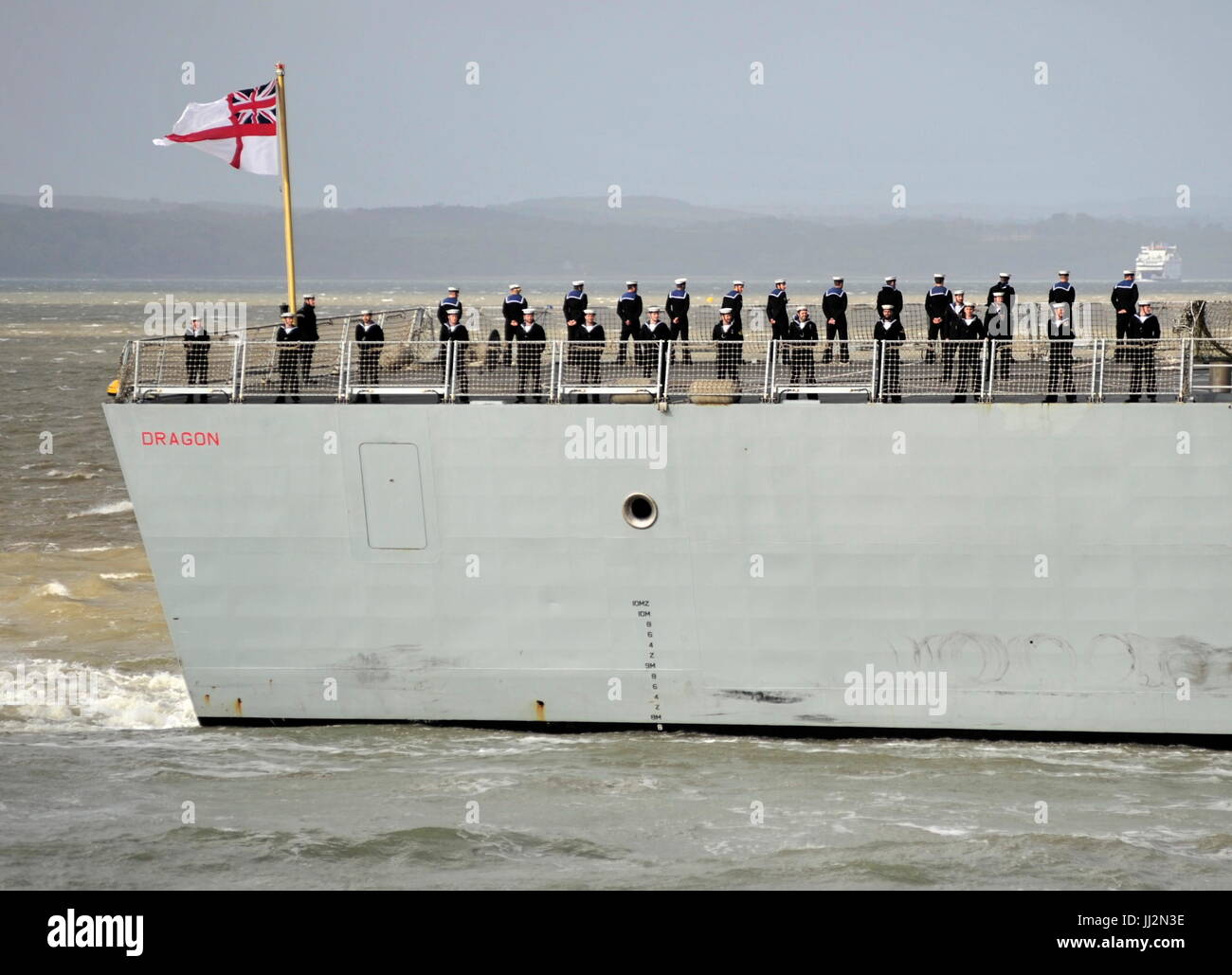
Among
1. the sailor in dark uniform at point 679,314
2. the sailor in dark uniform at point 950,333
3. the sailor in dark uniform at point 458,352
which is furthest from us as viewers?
the sailor in dark uniform at point 679,314

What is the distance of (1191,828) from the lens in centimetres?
2005

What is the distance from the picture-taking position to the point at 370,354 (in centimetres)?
2395

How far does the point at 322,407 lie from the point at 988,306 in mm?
10437

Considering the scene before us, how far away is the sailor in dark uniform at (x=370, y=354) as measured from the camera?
2365 cm

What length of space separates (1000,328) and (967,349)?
592 mm

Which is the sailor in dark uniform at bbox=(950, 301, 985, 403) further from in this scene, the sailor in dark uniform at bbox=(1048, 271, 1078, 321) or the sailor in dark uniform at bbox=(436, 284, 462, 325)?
the sailor in dark uniform at bbox=(436, 284, 462, 325)

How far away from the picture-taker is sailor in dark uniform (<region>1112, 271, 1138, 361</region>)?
A: 2364 cm

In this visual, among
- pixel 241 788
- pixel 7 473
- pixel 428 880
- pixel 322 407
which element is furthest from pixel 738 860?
pixel 7 473

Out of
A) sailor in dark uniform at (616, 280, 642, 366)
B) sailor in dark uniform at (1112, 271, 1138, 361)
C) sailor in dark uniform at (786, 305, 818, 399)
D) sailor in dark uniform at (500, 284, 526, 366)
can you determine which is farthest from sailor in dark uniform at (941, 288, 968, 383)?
sailor in dark uniform at (500, 284, 526, 366)

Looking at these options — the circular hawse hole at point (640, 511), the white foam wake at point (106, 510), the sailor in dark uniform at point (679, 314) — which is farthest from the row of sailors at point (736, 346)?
the white foam wake at point (106, 510)

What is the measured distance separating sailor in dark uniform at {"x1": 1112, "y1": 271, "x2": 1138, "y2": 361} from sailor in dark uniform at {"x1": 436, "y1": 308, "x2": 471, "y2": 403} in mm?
9944

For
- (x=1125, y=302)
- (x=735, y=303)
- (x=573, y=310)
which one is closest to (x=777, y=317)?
(x=735, y=303)

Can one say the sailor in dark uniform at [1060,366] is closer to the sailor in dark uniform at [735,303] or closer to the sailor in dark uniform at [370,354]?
the sailor in dark uniform at [735,303]

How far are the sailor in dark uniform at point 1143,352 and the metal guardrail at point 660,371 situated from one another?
0.09 feet
